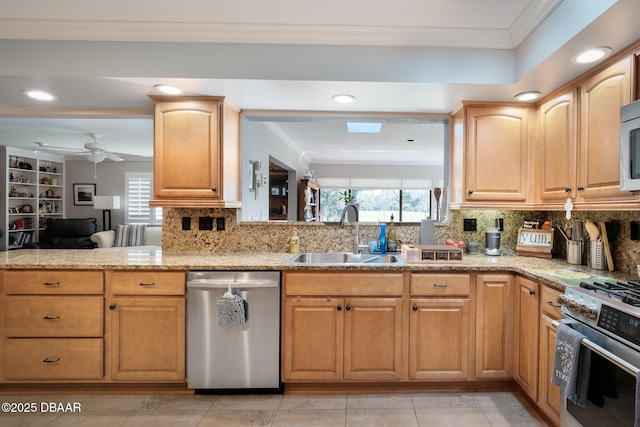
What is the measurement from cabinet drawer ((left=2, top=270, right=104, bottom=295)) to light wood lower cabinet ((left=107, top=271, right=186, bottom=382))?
0.11 m

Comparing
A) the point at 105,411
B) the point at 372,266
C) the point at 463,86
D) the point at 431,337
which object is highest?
the point at 463,86

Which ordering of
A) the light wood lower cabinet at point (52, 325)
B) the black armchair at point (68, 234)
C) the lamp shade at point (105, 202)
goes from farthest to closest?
the black armchair at point (68, 234) → the lamp shade at point (105, 202) → the light wood lower cabinet at point (52, 325)

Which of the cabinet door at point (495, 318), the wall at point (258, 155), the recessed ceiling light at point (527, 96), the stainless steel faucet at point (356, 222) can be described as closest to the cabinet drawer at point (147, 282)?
the wall at point (258, 155)

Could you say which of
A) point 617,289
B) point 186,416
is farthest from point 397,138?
point 186,416

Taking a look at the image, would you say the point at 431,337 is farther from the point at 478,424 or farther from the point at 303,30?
the point at 303,30

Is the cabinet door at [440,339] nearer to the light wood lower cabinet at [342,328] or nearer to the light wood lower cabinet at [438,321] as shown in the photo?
the light wood lower cabinet at [438,321]

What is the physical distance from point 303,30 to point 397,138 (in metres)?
3.73

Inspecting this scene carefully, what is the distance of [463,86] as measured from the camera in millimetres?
2207

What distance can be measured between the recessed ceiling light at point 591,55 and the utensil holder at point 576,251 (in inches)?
45.0

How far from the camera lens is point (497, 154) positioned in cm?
251

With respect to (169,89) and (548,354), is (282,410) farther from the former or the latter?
(169,89)

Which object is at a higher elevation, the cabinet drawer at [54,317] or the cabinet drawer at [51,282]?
the cabinet drawer at [51,282]

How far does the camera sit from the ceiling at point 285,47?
190 cm

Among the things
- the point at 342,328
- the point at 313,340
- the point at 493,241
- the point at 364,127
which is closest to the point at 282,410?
the point at 313,340
